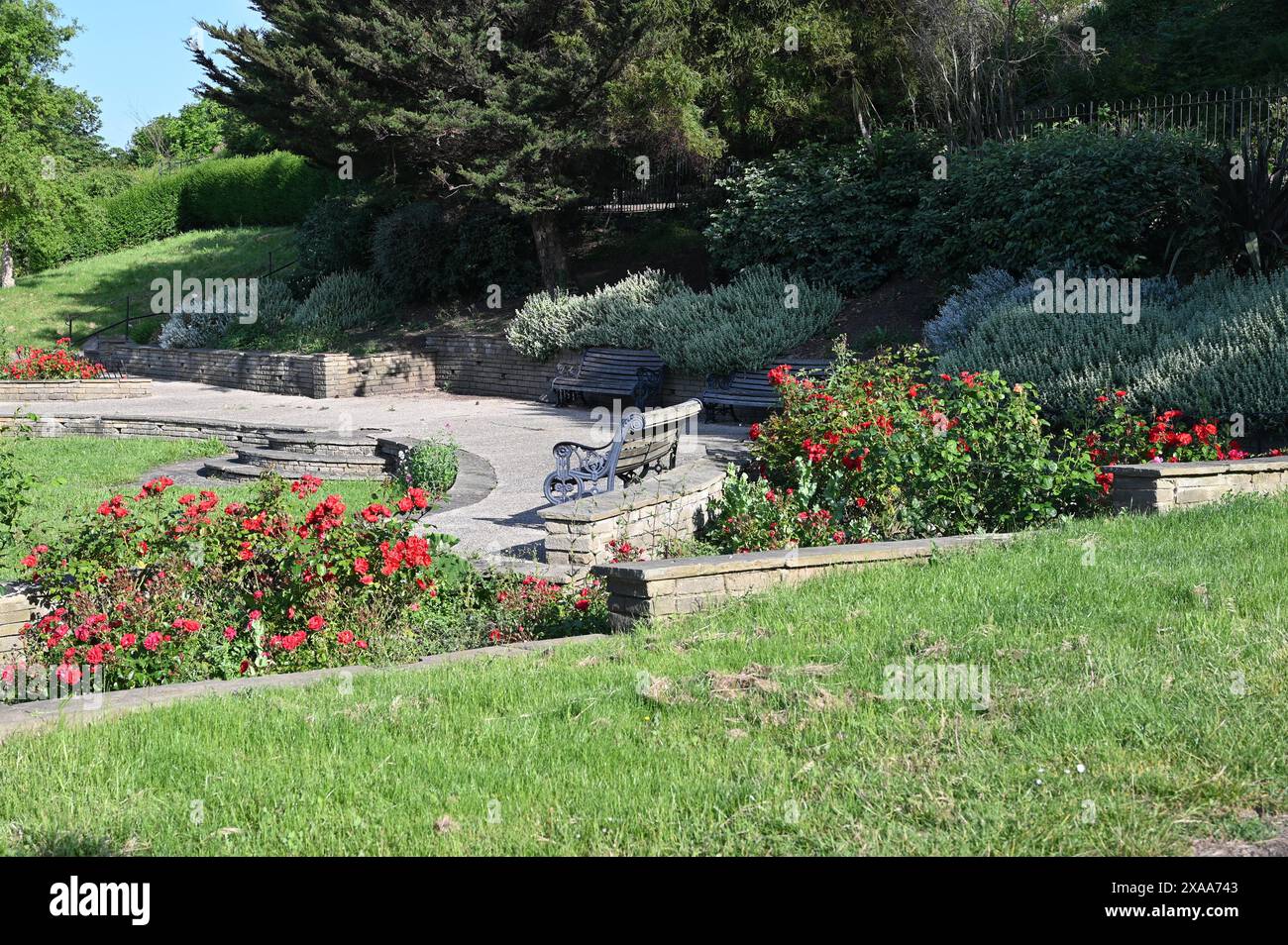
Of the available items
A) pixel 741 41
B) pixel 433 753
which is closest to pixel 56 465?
pixel 433 753

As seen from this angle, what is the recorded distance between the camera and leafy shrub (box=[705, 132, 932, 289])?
17984 mm

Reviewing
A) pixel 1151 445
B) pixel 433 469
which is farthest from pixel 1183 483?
pixel 433 469

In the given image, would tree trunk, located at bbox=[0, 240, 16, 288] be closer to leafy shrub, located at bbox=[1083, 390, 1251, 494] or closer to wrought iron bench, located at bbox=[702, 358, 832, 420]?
wrought iron bench, located at bbox=[702, 358, 832, 420]

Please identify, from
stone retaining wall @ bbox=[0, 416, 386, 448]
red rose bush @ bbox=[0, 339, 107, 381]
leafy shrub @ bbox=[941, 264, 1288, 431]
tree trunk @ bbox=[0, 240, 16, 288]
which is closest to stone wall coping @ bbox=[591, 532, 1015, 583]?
leafy shrub @ bbox=[941, 264, 1288, 431]

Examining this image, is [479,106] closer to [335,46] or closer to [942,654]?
[335,46]

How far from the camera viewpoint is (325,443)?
14148 mm

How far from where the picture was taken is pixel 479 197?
19906 mm

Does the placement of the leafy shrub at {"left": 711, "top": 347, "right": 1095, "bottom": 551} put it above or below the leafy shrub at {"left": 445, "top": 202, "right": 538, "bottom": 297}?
below

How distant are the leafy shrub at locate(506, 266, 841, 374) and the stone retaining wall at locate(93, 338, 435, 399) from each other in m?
2.47

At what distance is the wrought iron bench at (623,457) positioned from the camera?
368 inches

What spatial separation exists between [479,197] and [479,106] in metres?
1.74

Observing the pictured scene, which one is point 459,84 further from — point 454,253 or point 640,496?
point 640,496

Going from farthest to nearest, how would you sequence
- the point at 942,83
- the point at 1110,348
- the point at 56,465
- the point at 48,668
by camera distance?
1. the point at 942,83
2. the point at 56,465
3. the point at 1110,348
4. the point at 48,668

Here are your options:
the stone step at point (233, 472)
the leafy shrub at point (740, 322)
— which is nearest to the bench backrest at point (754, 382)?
the leafy shrub at point (740, 322)
